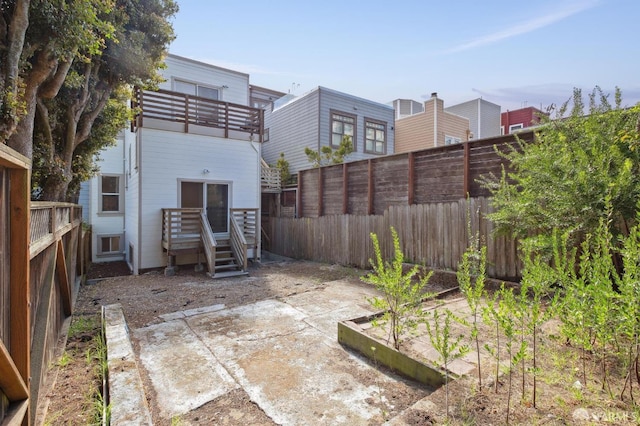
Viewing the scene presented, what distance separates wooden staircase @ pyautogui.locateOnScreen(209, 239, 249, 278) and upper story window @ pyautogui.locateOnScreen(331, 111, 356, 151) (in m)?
7.02

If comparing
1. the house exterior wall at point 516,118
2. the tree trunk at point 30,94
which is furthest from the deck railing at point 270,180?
the house exterior wall at point 516,118

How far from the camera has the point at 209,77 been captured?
11.8 meters

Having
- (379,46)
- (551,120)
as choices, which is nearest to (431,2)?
(379,46)

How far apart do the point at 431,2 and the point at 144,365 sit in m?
9.16

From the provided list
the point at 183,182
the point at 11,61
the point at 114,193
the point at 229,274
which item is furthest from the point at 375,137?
the point at 11,61

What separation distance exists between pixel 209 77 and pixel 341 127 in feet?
19.5

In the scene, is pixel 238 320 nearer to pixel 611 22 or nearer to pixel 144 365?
pixel 144 365

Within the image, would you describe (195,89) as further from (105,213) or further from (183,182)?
(105,213)

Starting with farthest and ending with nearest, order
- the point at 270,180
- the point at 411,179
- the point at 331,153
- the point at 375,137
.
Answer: the point at 375,137 < the point at 331,153 < the point at 270,180 < the point at 411,179

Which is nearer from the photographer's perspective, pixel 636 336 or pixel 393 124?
pixel 636 336

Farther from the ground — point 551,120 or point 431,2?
point 431,2

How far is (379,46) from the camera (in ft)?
28.5

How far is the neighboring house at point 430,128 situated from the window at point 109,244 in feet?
45.9

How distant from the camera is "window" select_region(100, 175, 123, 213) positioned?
11.7 metres
